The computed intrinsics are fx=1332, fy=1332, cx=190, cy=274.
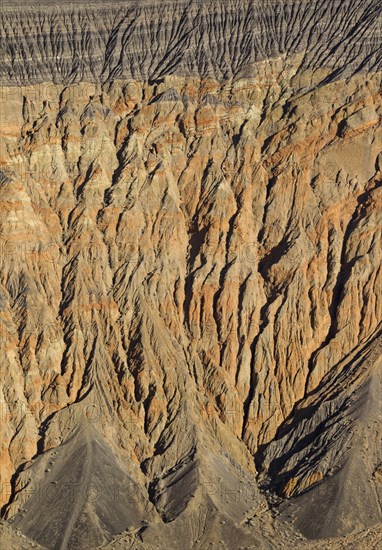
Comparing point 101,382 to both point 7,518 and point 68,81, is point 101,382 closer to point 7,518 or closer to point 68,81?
point 7,518

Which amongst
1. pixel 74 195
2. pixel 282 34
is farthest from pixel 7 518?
pixel 282 34

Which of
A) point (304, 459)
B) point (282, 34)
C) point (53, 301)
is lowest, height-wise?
point (304, 459)

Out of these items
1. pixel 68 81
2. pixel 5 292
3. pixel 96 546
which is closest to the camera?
pixel 96 546

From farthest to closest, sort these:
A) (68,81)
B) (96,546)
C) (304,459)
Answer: (68,81) < (304,459) < (96,546)

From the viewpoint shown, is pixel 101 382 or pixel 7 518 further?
pixel 101 382

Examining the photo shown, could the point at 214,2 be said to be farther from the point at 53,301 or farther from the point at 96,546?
the point at 96,546

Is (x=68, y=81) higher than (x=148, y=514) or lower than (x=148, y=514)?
higher
